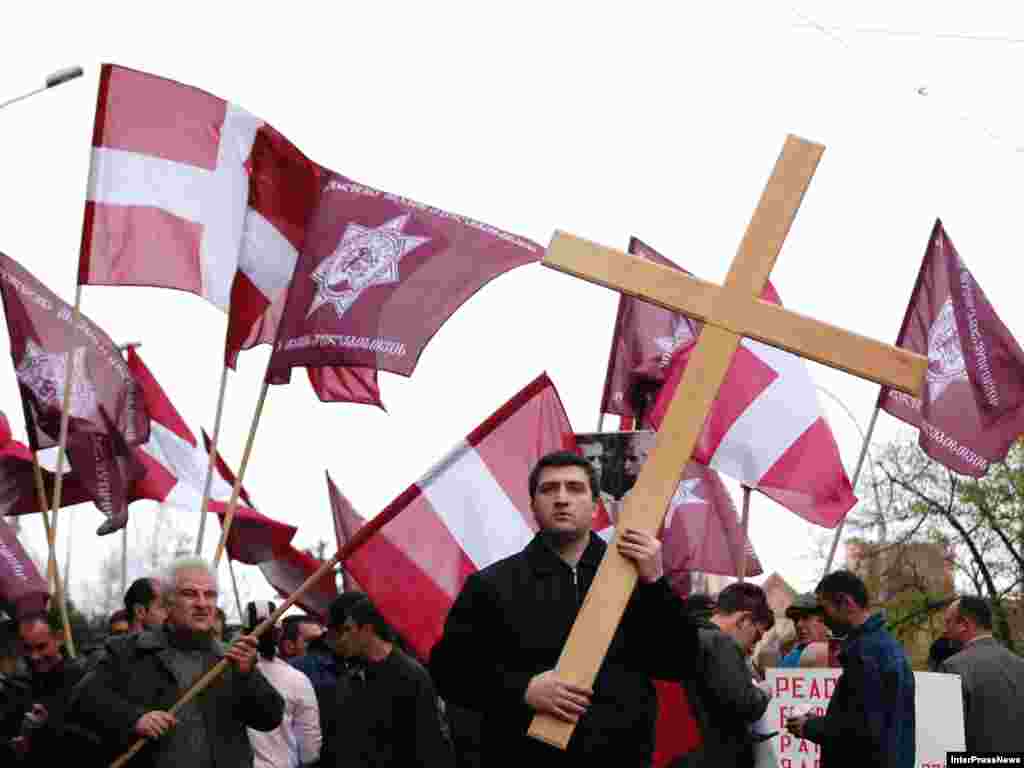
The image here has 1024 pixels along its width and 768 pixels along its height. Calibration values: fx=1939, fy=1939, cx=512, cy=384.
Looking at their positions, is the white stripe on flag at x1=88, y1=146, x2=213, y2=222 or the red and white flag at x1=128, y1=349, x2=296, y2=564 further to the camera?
the red and white flag at x1=128, y1=349, x2=296, y2=564

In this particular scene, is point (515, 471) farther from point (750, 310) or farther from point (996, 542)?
point (996, 542)

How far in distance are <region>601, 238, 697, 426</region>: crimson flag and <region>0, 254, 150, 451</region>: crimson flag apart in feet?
12.3

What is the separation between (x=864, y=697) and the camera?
809 centimetres

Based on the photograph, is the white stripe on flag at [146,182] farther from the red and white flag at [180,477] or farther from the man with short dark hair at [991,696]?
the man with short dark hair at [991,696]

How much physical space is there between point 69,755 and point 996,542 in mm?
41089

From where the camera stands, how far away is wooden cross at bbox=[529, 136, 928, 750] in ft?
19.0

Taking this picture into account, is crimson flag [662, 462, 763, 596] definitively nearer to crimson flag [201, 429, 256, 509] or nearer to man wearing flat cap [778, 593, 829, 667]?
man wearing flat cap [778, 593, 829, 667]

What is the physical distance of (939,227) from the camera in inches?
576

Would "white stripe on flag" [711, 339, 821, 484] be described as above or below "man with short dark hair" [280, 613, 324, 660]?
above

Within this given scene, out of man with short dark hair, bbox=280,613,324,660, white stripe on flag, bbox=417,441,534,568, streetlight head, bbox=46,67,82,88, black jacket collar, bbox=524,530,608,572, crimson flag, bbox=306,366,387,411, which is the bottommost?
man with short dark hair, bbox=280,613,324,660

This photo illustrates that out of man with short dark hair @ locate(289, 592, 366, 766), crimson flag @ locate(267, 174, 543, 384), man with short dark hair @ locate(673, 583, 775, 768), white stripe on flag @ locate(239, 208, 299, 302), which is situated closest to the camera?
man with short dark hair @ locate(673, 583, 775, 768)

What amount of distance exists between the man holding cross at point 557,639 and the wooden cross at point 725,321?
22 centimetres

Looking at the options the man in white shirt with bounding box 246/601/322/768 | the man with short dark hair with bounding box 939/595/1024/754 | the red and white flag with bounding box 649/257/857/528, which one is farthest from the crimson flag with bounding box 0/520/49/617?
the man with short dark hair with bounding box 939/595/1024/754

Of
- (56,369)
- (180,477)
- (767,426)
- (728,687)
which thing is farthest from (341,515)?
(728,687)
